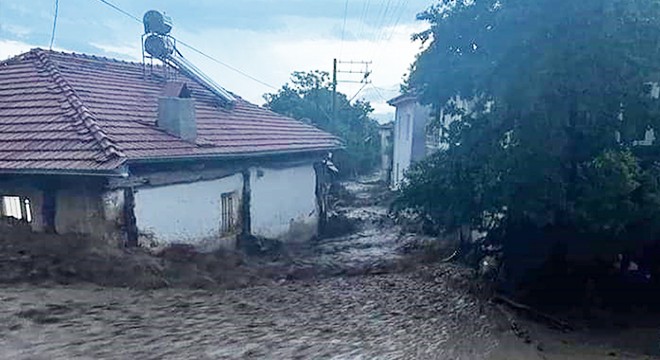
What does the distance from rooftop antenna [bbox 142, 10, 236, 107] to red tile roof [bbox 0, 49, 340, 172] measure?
333mm

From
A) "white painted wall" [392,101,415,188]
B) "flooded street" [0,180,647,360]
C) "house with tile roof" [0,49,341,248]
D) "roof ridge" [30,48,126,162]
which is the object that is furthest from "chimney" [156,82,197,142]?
"white painted wall" [392,101,415,188]

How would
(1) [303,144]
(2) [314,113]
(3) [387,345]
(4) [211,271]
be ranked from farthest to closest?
(2) [314,113]
(1) [303,144]
(4) [211,271]
(3) [387,345]

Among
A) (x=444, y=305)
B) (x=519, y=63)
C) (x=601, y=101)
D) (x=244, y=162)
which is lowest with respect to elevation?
(x=444, y=305)

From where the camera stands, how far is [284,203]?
18.3 m

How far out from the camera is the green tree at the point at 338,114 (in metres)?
39.9

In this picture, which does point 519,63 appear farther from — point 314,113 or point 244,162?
point 314,113

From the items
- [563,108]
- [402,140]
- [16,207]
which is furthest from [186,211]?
[402,140]

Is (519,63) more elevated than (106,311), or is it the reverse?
(519,63)

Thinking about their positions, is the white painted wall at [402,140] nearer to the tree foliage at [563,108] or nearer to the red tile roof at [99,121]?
the red tile roof at [99,121]

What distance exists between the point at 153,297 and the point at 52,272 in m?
1.90

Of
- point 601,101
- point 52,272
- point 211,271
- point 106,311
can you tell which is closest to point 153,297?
point 106,311

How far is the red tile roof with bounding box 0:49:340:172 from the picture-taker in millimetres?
11672

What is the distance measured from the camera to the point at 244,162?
16.0 meters

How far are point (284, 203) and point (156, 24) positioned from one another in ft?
23.1
